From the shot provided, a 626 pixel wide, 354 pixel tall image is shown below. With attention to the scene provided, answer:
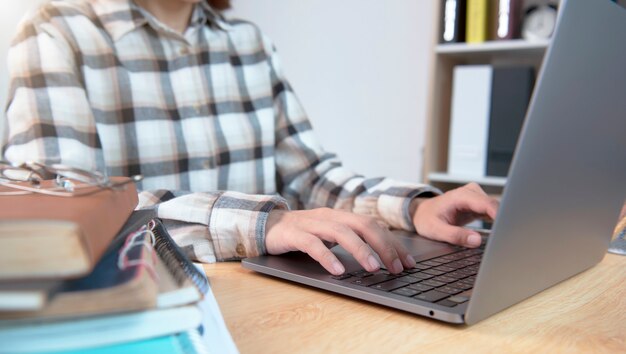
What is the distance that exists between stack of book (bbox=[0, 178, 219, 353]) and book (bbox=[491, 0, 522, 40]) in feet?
5.60

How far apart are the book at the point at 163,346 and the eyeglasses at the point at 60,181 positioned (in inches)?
4.3

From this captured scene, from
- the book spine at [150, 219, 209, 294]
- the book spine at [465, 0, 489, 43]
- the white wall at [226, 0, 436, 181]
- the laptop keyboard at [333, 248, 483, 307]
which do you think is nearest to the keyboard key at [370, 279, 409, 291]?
the laptop keyboard at [333, 248, 483, 307]

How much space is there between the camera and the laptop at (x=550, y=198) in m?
0.40

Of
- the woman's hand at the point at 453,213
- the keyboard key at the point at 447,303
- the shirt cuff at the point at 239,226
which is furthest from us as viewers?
the woman's hand at the point at 453,213

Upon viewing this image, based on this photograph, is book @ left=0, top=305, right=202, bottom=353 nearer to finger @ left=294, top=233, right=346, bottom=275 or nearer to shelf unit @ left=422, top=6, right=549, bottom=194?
finger @ left=294, top=233, right=346, bottom=275

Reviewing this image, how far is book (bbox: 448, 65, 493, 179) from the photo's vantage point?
180cm

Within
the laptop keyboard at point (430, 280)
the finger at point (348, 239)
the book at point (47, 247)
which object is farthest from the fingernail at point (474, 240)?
the book at point (47, 247)

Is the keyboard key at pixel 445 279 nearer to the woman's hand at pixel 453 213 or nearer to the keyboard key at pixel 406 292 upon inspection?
the keyboard key at pixel 406 292

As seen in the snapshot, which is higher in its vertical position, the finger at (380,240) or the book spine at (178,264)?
the book spine at (178,264)

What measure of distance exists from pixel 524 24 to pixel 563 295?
153cm

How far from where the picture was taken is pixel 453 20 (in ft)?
6.05

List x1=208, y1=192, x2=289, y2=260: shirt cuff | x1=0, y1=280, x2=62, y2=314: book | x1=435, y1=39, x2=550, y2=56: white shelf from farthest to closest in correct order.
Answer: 1. x1=435, y1=39, x2=550, y2=56: white shelf
2. x1=208, y1=192, x2=289, y2=260: shirt cuff
3. x1=0, y1=280, x2=62, y2=314: book

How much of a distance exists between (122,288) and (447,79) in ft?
5.95

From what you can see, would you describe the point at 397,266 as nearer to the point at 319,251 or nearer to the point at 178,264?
the point at 319,251
